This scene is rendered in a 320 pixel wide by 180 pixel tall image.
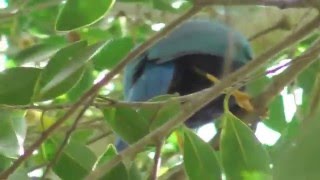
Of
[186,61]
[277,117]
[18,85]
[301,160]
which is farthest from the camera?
[186,61]

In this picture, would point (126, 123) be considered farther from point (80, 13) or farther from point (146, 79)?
point (146, 79)

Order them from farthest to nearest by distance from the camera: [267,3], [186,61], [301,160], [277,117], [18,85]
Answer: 1. [186,61]
2. [277,117]
3. [18,85]
4. [267,3]
5. [301,160]

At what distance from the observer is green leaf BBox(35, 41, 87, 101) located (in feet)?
1.78

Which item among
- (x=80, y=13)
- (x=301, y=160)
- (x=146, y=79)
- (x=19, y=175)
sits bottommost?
(x=301, y=160)

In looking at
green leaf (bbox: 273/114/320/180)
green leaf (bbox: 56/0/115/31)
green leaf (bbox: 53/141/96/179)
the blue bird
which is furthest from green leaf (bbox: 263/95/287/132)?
green leaf (bbox: 273/114/320/180)

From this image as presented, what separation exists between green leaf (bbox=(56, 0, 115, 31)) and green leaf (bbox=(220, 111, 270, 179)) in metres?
0.14

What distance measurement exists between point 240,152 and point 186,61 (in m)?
0.66

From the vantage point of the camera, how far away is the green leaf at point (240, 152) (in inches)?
21.0

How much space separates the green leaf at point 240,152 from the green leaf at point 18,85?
0.55 feet

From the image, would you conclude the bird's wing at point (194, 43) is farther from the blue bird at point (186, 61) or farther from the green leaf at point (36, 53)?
the green leaf at point (36, 53)

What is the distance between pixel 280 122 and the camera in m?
1.07

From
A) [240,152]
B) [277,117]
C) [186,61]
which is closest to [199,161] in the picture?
[240,152]

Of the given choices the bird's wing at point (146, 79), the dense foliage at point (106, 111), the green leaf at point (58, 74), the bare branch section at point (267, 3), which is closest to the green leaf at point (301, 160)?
the dense foliage at point (106, 111)

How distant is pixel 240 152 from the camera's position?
1.80 feet
